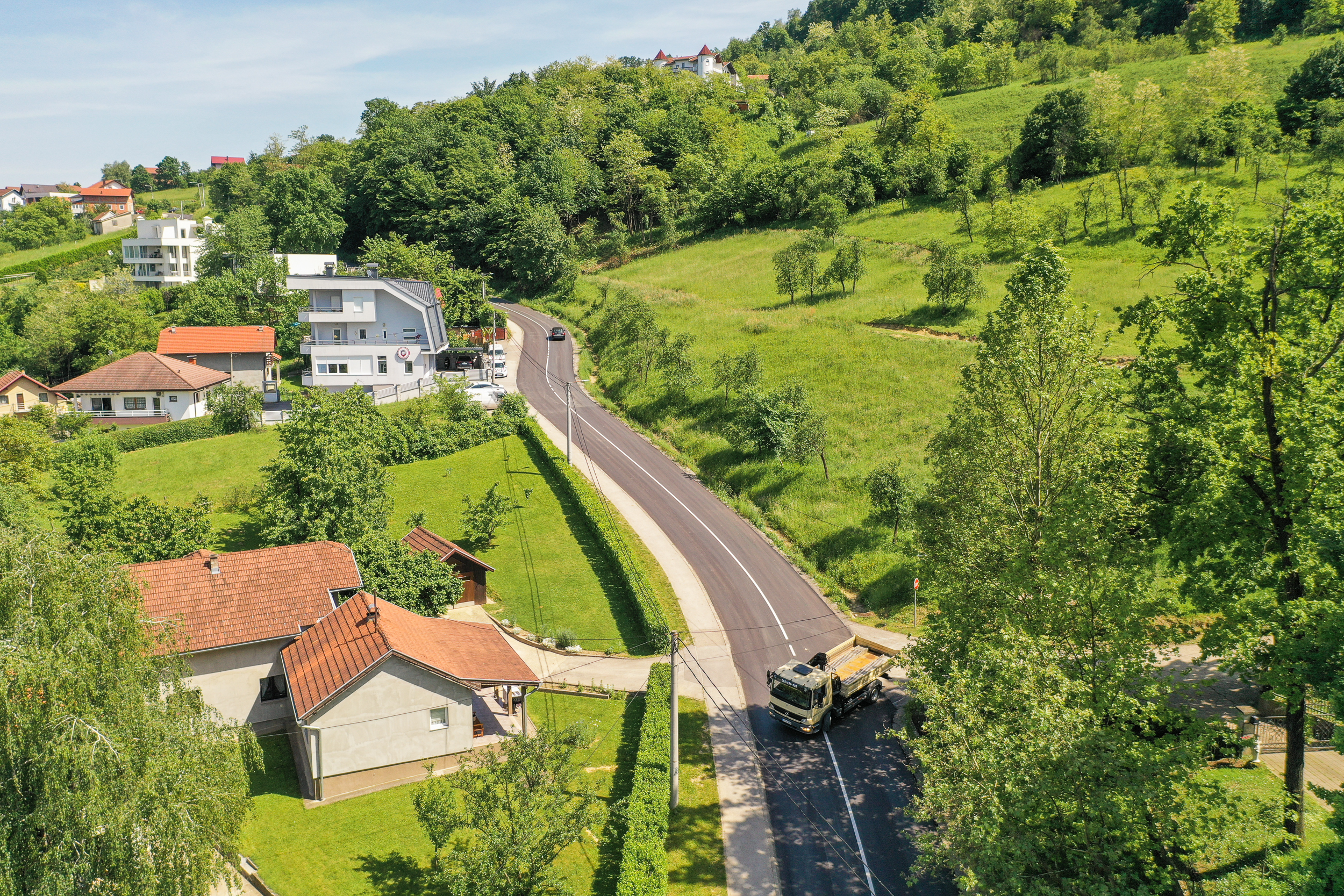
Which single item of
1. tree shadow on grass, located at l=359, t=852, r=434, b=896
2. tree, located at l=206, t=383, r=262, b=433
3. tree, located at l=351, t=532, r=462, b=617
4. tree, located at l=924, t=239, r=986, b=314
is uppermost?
tree, located at l=924, t=239, r=986, b=314

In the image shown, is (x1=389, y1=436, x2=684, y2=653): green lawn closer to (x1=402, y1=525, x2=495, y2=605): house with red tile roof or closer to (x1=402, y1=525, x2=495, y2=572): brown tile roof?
(x1=402, y1=525, x2=495, y2=605): house with red tile roof

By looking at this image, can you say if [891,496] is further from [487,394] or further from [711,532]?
[487,394]

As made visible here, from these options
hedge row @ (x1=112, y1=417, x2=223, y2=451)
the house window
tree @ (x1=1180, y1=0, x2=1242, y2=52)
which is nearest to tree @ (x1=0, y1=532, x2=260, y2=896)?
the house window

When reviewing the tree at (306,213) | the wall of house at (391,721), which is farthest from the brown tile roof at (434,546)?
the tree at (306,213)

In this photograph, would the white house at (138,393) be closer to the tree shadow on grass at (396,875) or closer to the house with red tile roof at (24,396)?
the house with red tile roof at (24,396)

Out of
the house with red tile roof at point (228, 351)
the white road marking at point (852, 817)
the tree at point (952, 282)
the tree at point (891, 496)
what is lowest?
the white road marking at point (852, 817)

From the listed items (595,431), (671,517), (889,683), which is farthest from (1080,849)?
(595,431)
